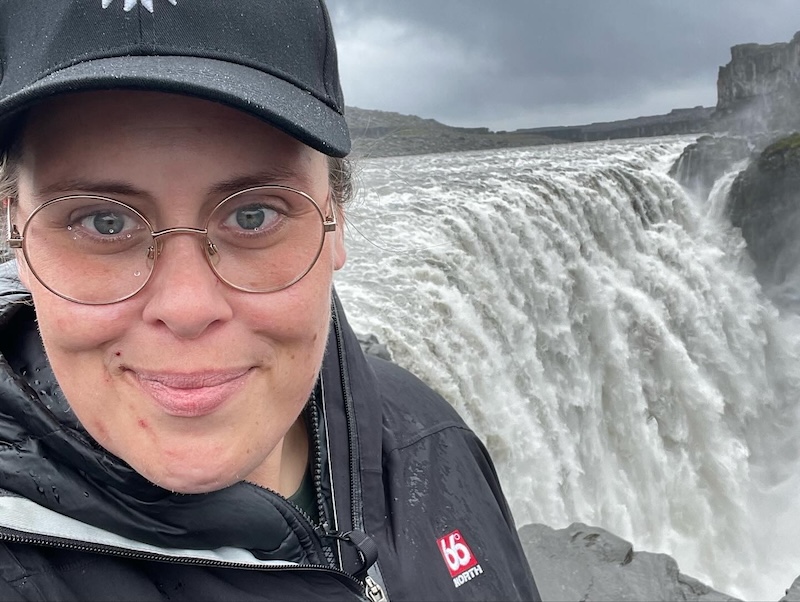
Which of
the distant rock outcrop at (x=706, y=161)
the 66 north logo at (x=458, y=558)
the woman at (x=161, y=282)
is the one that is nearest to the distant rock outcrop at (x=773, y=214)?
the distant rock outcrop at (x=706, y=161)

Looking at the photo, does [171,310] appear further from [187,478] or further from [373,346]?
[373,346]

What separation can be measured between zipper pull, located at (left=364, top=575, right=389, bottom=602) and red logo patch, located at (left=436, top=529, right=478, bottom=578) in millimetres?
211

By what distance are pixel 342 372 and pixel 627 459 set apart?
6627 mm

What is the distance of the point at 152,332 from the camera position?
74 cm

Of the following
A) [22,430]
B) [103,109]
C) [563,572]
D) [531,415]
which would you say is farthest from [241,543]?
[531,415]

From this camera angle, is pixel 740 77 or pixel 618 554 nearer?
pixel 618 554

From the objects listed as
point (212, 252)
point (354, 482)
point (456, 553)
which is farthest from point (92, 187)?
point (456, 553)

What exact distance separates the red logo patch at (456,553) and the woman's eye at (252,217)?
0.76 meters

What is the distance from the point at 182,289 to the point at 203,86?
0.78ft

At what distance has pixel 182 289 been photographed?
726mm

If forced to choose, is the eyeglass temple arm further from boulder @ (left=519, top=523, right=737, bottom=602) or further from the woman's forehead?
boulder @ (left=519, top=523, right=737, bottom=602)

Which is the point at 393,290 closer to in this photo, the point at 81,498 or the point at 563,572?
the point at 563,572

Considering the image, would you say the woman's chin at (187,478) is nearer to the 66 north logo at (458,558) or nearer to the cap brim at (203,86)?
the cap brim at (203,86)

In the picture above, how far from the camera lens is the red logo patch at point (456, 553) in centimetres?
120
